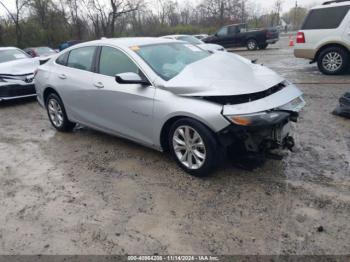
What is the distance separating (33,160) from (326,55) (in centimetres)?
822

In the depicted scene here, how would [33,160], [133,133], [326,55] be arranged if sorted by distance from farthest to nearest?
1. [326,55]
2. [33,160]
3. [133,133]

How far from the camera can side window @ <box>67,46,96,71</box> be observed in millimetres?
4695

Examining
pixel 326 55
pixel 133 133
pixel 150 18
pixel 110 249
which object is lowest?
pixel 110 249

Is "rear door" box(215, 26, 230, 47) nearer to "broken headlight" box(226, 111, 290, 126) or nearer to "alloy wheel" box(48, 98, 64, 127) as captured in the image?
"alloy wheel" box(48, 98, 64, 127)

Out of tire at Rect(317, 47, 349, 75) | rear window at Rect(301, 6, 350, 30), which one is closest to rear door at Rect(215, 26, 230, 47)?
rear window at Rect(301, 6, 350, 30)

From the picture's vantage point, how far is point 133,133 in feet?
13.7

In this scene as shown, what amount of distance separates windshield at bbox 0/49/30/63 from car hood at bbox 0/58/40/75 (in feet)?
1.44

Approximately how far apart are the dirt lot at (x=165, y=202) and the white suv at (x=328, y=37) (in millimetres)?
4801

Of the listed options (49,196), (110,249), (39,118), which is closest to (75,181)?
(49,196)

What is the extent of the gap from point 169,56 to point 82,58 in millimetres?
1519

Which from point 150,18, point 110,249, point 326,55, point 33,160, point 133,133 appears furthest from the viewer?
A: point 150,18

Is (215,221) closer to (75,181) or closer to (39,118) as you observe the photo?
(75,181)

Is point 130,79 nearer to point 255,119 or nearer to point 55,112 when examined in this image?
point 255,119

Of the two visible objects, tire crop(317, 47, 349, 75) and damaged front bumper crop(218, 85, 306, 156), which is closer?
damaged front bumper crop(218, 85, 306, 156)
